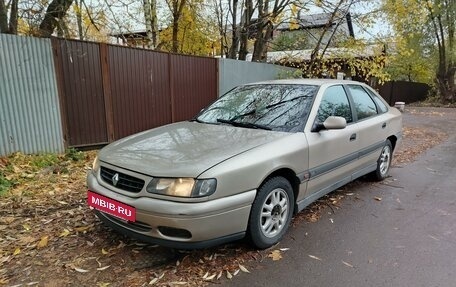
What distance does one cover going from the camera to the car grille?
2729 mm

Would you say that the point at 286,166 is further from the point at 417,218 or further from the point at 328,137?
the point at 417,218

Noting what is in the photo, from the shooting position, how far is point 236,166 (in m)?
2.73

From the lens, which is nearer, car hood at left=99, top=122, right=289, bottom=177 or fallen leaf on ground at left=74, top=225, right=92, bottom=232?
car hood at left=99, top=122, right=289, bottom=177

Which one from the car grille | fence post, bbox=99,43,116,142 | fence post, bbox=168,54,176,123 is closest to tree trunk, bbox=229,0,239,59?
fence post, bbox=168,54,176,123

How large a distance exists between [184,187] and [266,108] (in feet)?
5.44

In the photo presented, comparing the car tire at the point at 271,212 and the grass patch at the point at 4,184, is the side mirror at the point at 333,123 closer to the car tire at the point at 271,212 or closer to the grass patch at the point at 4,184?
the car tire at the point at 271,212

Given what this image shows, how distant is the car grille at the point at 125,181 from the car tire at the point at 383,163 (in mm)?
3683

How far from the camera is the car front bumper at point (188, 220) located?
2.55m

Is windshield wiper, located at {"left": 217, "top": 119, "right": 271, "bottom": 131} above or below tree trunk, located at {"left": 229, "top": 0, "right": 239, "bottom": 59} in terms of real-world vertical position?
below

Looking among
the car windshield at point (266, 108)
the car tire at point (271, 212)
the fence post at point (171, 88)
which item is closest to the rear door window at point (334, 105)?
the car windshield at point (266, 108)

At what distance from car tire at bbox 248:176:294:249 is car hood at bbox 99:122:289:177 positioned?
0.40m

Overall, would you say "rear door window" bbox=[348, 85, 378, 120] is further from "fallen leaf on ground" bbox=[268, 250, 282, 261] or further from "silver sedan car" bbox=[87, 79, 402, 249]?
"fallen leaf on ground" bbox=[268, 250, 282, 261]

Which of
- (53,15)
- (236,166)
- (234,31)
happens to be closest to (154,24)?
(234,31)

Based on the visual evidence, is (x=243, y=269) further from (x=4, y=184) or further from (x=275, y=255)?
(x=4, y=184)
